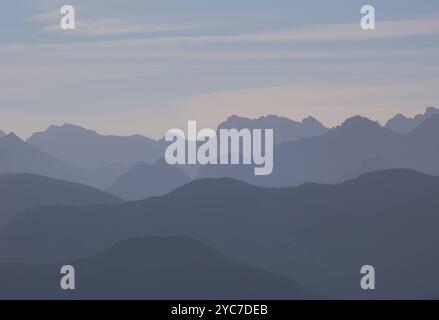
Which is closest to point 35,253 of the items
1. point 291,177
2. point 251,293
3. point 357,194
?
point 251,293

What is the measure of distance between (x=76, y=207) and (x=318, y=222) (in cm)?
3976

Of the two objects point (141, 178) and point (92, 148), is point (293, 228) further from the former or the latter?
point (92, 148)

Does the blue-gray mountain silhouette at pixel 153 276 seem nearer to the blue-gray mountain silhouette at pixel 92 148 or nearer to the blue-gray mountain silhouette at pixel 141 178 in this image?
the blue-gray mountain silhouette at pixel 141 178

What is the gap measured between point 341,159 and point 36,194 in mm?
54704

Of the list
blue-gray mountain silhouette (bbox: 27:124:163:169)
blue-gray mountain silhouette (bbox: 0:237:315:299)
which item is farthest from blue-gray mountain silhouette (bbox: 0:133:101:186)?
blue-gray mountain silhouette (bbox: 0:237:315:299)

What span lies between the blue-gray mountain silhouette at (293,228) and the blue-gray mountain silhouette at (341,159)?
15.8 feet

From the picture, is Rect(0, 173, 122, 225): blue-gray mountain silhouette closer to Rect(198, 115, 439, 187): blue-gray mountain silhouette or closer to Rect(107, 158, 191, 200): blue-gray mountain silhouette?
Rect(107, 158, 191, 200): blue-gray mountain silhouette

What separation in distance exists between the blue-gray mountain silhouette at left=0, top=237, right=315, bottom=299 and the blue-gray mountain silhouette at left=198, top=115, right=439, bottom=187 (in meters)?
18.5

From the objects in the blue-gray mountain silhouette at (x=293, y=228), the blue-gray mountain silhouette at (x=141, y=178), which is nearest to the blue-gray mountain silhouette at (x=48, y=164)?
the blue-gray mountain silhouette at (x=141, y=178)

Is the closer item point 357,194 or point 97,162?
point 357,194

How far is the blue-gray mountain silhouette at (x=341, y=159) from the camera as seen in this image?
401 feet

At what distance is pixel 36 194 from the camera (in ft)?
370
